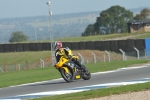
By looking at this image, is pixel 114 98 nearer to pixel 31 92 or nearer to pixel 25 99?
pixel 25 99

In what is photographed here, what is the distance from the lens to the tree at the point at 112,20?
14800cm

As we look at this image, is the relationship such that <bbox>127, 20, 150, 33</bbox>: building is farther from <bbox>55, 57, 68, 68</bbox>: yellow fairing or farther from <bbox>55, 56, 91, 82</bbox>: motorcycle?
<bbox>55, 57, 68, 68</bbox>: yellow fairing

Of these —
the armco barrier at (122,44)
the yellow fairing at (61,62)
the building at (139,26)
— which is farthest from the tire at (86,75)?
the building at (139,26)

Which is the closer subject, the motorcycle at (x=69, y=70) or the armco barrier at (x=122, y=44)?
the motorcycle at (x=69, y=70)

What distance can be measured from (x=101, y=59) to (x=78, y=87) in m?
23.3

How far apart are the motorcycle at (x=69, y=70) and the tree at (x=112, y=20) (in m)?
126

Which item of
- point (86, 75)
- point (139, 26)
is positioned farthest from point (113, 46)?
point (139, 26)

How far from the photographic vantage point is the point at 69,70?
20.6m

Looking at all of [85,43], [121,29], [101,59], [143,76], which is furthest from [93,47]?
[121,29]

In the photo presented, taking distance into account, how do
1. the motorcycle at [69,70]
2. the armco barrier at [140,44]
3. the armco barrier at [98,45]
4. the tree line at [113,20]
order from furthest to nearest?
the tree line at [113,20] → the armco barrier at [98,45] → the armco barrier at [140,44] → the motorcycle at [69,70]

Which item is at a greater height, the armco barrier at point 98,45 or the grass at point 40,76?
the grass at point 40,76

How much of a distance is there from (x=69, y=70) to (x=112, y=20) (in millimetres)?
130126

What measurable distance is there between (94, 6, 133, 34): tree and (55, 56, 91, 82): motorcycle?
125670 millimetres

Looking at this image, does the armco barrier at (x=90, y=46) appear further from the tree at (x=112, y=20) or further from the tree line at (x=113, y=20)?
the tree at (x=112, y=20)
